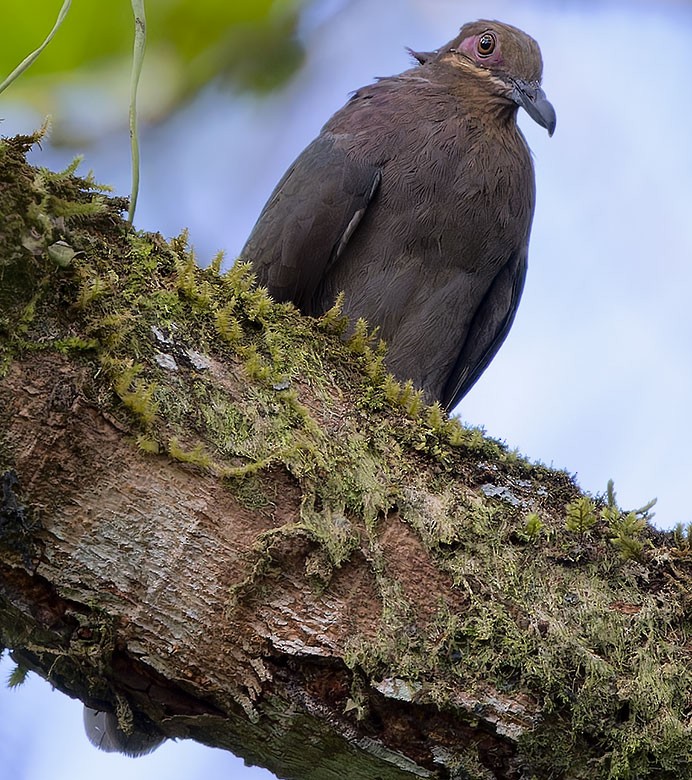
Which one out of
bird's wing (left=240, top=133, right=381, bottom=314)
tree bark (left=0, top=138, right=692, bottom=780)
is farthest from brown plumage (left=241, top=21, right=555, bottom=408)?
tree bark (left=0, top=138, right=692, bottom=780)

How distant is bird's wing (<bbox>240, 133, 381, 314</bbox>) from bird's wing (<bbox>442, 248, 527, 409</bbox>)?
36.1 inches

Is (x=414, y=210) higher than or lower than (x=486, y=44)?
lower

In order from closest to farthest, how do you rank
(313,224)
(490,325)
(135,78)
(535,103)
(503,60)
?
(135,78), (313,224), (535,103), (503,60), (490,325)

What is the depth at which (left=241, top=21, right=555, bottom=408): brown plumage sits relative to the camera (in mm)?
4824

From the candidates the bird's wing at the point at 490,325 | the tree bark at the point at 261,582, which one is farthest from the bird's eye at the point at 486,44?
the tree bark at the point at 261,582

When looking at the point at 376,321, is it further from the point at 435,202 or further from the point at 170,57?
the point at 170,57

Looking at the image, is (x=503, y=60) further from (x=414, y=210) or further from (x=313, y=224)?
(x=313, y=224)

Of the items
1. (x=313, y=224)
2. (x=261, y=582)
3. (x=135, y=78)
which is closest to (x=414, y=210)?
(x=313, y=224)

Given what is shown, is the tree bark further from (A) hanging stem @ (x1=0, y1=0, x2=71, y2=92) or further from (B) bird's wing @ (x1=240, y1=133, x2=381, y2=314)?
(B) bird's wing @ (x1=240, y1=133, x2=381, y2=314)

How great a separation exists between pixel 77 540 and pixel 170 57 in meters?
1.51

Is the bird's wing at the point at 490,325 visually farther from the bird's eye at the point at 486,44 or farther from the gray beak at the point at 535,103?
the bird's eye at the point at 486,44

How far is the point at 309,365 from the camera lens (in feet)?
10.1

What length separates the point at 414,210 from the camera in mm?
4824

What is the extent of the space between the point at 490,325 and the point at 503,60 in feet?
4.52
